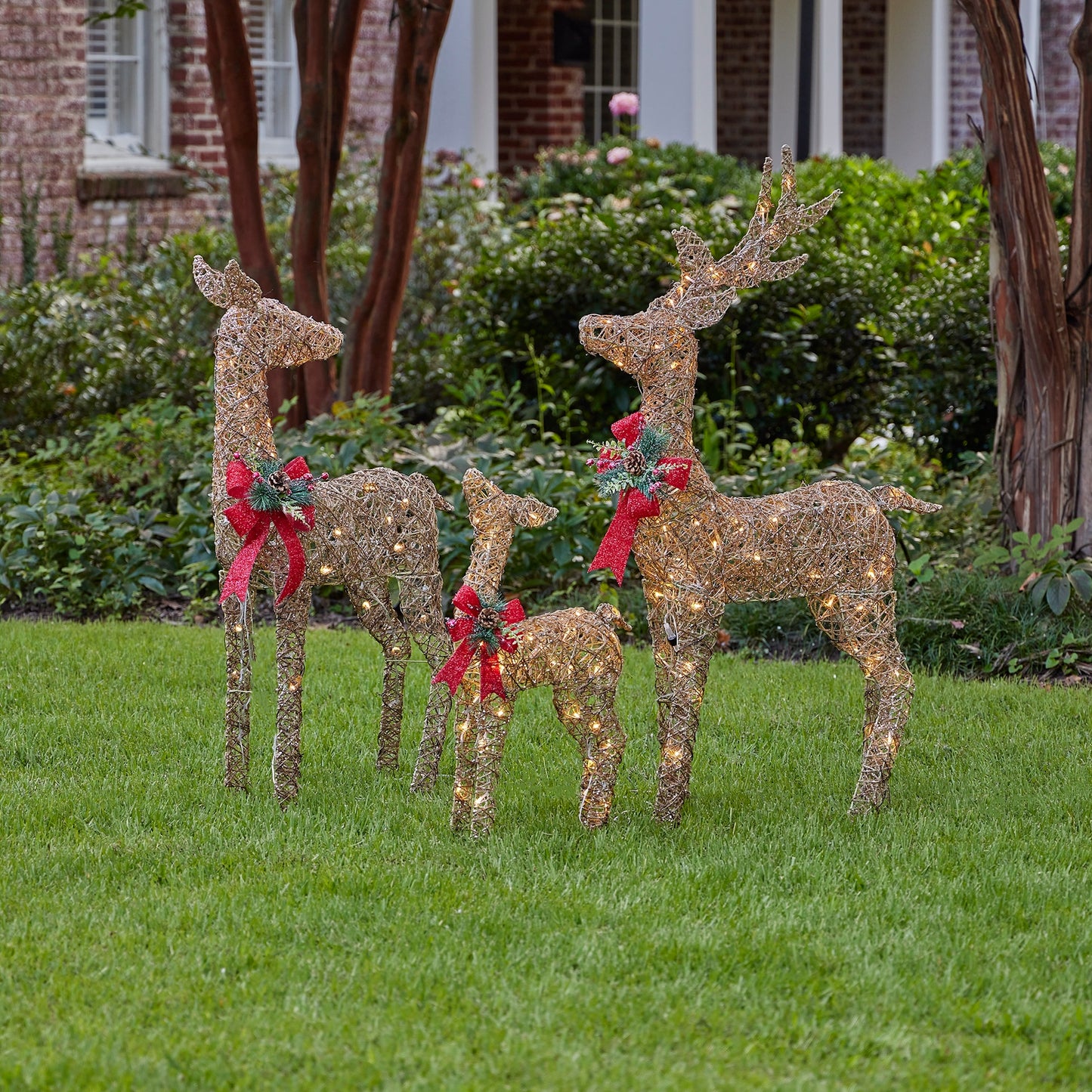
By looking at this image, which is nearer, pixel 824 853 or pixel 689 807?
pixel 824 853

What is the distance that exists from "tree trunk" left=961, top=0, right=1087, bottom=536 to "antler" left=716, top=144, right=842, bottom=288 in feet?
8.16

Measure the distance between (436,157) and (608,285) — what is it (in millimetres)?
4162

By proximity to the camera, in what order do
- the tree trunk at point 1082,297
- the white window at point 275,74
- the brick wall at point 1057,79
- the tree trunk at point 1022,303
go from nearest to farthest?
the tree trunk at point 1022,303
the tree trunk at point 1082,297
the white window at point 275,74
the brick wall at point 1057,79

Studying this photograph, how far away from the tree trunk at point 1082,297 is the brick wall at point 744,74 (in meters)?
12.6

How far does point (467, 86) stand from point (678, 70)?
193 cm

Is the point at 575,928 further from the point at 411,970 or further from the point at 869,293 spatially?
the point at 869,293

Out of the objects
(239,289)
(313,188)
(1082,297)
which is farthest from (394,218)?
(239,289)

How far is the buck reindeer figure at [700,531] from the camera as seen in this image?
165 inches

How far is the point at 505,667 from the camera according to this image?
407 cm

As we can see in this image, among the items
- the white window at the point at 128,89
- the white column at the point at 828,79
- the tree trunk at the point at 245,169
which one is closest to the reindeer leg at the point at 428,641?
the tree trunk at the point at 245,169

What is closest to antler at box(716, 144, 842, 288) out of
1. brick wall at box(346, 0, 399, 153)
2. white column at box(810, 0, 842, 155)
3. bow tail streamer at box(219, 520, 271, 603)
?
bow tail streamer at box(219, 520, 271, 603)

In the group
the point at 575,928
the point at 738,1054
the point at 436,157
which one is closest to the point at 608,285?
the point at 436,157

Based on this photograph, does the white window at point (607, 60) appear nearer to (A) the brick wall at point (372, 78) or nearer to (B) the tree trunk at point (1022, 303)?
(A) the brick wall at point (372, 78)

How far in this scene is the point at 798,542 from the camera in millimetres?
4242
